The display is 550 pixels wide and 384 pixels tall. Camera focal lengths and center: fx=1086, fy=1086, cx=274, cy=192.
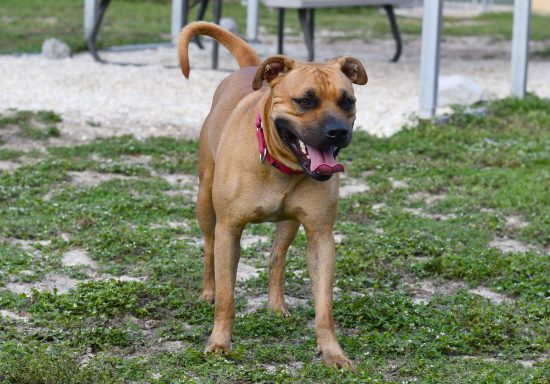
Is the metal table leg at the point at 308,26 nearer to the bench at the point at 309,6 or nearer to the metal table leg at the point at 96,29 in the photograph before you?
the bench at the point at 309,6

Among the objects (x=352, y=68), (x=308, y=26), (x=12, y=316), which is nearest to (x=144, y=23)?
(x=308, y=26)

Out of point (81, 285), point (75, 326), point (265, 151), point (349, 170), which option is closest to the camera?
point (265, 151)

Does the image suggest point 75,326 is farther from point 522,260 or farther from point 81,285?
point 522,260

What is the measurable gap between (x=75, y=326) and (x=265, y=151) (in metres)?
1.24

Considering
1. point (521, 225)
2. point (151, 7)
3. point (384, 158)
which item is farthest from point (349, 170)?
point (151, 7)

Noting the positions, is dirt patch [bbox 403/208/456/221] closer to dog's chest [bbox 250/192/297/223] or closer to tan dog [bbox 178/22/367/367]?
tan dog [bbox 178/22/367/367]

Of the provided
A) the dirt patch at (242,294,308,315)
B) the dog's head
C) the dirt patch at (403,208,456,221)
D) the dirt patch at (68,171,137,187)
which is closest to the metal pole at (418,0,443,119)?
the dirt patch at (403,208,456,221)

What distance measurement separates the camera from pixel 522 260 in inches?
238

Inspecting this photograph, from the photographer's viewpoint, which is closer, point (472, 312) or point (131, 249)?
point (472, 312)

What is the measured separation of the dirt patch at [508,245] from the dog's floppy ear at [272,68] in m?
2.45

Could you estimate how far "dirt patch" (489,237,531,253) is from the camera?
642 centimetres

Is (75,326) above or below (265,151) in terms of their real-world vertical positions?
below

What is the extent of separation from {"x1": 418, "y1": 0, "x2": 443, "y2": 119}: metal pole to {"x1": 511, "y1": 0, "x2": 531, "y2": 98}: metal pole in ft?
4.26

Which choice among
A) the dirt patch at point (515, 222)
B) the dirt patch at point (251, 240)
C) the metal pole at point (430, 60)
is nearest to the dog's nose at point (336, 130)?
the dirt patch at point (251, 240)
